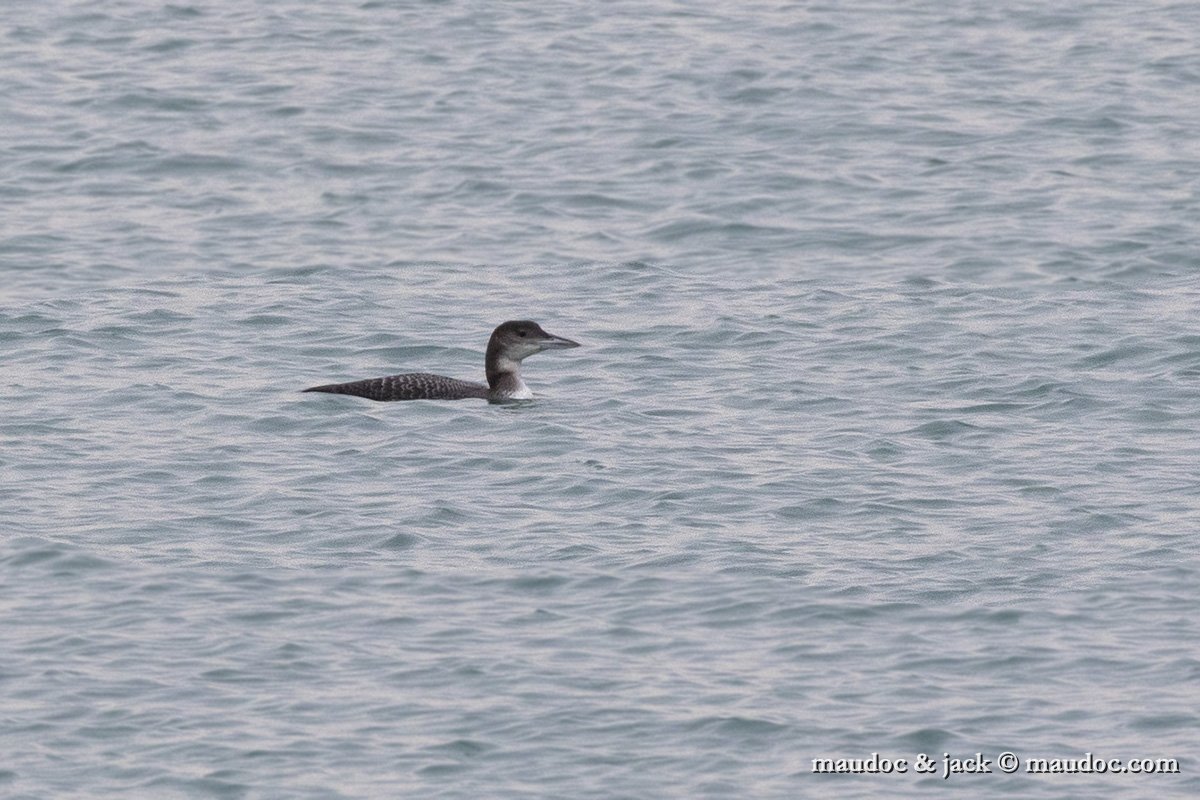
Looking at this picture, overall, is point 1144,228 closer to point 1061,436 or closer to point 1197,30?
point 1061,436

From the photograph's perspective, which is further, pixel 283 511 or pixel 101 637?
pixel 283 511

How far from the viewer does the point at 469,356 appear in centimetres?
2014

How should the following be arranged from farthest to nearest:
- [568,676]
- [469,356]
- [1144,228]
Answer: [1144,228], [469,356], [568,676]

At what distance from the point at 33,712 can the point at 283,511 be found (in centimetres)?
349

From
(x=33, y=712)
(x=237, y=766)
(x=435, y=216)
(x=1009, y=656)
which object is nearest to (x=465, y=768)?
(x=237, y=766)
